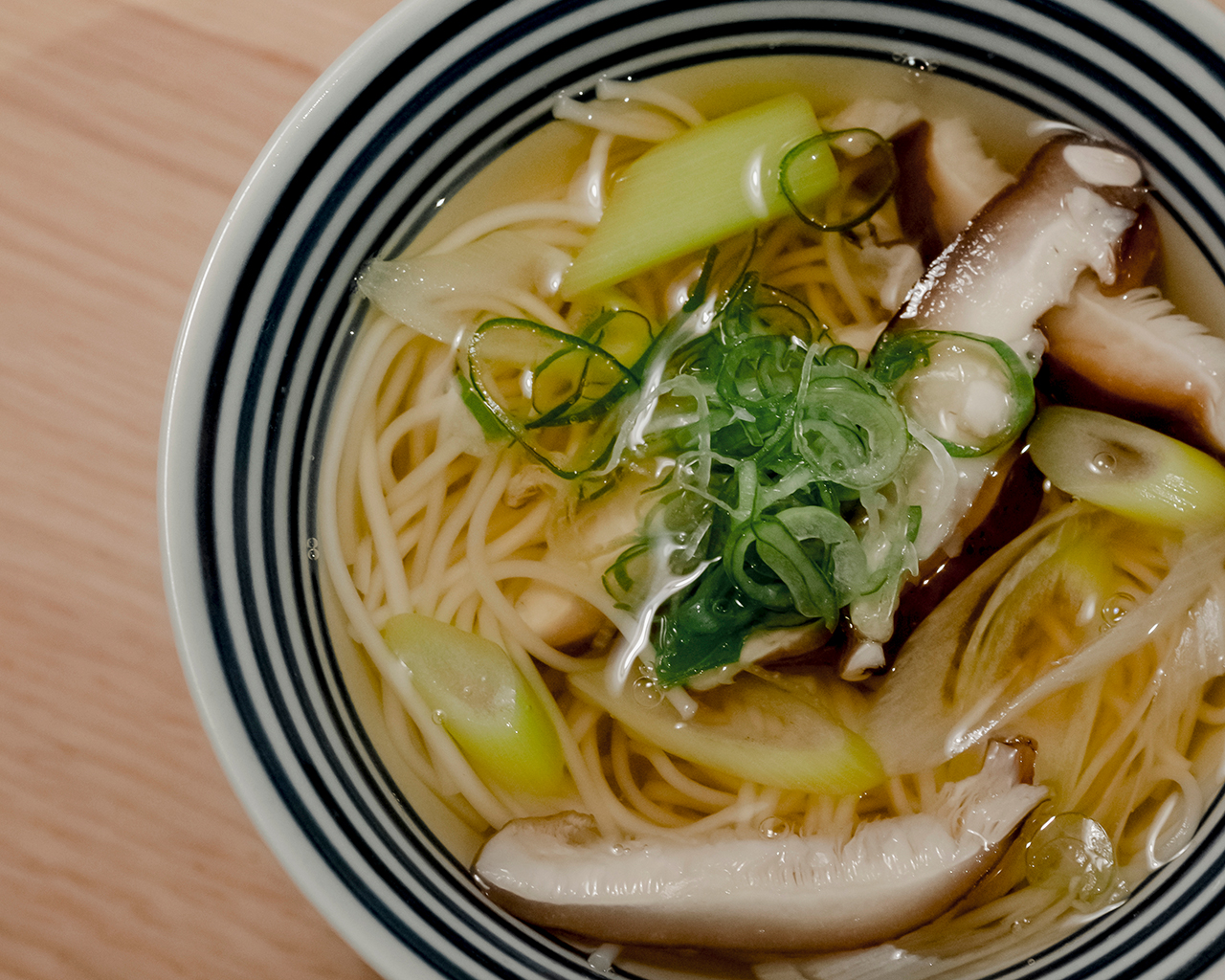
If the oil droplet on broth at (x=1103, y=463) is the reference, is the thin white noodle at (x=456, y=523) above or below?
below

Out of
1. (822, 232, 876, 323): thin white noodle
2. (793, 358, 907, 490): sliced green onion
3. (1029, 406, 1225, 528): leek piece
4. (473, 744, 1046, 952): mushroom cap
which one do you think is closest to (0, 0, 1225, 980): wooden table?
(473, 744, 1046, 952): mushroom cap

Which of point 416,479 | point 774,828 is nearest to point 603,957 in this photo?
point 774,828

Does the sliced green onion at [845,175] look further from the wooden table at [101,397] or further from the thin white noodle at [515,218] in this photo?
the wooden table at [101,397]

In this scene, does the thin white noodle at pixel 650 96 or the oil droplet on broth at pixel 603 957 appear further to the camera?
the thin white noodle at pixel 650 96

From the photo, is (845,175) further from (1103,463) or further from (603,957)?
(603,957)

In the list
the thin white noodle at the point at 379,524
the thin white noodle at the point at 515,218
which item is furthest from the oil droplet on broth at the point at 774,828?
the thin white noodle at the point at 515,218

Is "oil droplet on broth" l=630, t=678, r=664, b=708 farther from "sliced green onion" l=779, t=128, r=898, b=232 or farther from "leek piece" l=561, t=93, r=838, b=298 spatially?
"sliced green onion" l=779, t=128, r=898, b=232

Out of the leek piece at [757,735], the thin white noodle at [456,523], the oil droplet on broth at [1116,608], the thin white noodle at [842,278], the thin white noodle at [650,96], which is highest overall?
the thin white noodle at [650,96]
